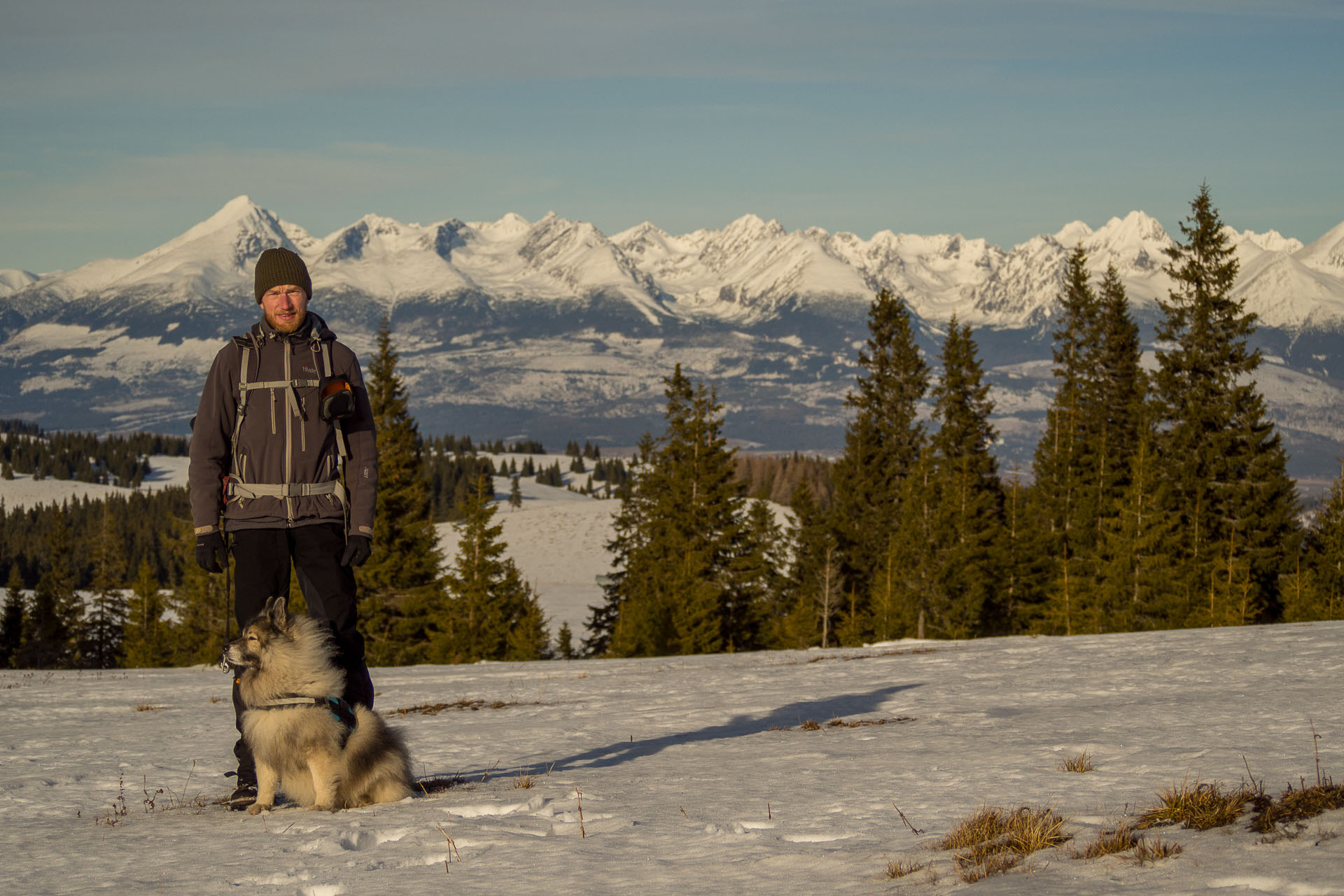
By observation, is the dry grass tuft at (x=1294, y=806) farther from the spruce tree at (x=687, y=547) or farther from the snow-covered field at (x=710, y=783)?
the spruce tree at (x=687, y=547)

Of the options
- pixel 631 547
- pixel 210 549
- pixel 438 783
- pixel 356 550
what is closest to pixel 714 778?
pixel 438 783

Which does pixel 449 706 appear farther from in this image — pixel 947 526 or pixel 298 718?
pixel 947 526

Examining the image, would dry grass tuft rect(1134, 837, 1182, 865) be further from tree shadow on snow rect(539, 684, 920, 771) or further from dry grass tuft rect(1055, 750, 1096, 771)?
tree shadow on snow rect(539, 684, 920, 771)

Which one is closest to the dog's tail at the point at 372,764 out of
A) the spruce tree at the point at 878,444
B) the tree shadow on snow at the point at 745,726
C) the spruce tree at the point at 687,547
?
the tree shadow on snow at the point at 745,726

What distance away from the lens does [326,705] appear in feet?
22.4

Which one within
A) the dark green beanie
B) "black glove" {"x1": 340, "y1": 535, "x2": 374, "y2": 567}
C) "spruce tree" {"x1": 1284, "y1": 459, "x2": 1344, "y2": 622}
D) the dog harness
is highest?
the dark green beanie

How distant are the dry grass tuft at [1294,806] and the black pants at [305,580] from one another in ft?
17.1

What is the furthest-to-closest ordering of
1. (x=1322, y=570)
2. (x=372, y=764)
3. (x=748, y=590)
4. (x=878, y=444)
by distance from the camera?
(x=878, y=444) → (x=748, y=590) → (x=1322, y=570) → (x=372, y=764)

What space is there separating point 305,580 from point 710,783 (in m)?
3.15

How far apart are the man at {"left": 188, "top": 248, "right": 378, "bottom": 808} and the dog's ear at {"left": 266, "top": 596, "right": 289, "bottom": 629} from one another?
390mm

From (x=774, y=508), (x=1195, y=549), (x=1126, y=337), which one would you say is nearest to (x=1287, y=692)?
(x=1195, y=549)

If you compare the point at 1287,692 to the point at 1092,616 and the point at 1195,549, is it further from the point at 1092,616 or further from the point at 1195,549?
the point at 1092,616

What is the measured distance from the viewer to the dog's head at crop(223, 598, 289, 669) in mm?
6762

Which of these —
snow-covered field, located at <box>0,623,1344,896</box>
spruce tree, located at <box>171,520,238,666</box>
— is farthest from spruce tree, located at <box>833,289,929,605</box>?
snow-covered field, located at <box>0,623,1344,896</box>
